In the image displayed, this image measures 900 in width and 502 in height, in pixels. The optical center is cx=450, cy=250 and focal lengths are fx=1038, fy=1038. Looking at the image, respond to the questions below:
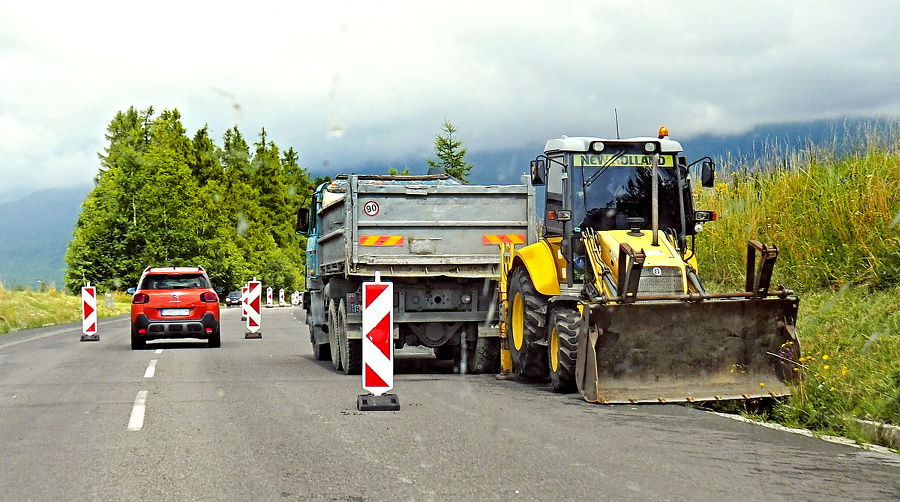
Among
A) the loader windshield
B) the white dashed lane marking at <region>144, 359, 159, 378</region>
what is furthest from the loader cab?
the white dashed lane marking at <region>144, 359, 159, 378</region>

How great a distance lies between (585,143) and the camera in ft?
39.8

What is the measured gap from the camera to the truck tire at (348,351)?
14469mm

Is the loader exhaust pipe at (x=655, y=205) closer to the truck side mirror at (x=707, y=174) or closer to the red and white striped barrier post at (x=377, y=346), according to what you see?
the truck side mirror at (x=707, y=174)

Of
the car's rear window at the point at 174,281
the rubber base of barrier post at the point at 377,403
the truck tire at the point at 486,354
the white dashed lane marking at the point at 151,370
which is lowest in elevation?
the white dashed lane marking at the point at 151,370

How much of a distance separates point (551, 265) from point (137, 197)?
226ft

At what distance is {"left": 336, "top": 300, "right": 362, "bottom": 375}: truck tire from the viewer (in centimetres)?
1447

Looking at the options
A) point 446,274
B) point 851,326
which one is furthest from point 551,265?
point 851,326

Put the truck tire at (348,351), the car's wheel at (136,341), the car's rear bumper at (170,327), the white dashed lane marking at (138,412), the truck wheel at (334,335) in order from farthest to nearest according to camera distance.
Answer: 1. the car's wheel at (136,341)
2. the car's rear bumper at (170,327)
3. the truck wheel at (334,335)
4. the truck tire at (348,351)
5. the white dashed lane marking at (138,412)

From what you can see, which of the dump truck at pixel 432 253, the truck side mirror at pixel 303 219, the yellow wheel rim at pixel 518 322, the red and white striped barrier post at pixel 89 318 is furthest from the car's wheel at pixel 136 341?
the yellow wheel rim at pixel 518 322

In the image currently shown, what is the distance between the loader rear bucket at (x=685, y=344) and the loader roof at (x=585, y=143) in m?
2.37

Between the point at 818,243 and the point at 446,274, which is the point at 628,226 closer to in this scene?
the point at 446,274

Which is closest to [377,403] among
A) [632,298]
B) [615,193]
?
[632,298]

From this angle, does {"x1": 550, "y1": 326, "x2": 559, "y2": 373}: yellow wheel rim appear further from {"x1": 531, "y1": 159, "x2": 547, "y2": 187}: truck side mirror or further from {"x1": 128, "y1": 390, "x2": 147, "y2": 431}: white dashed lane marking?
{"x1": 128, "y1": 390, "x2": 147, "y2": 431}: white dashed lane marking

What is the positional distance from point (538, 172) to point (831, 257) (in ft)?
15.9
